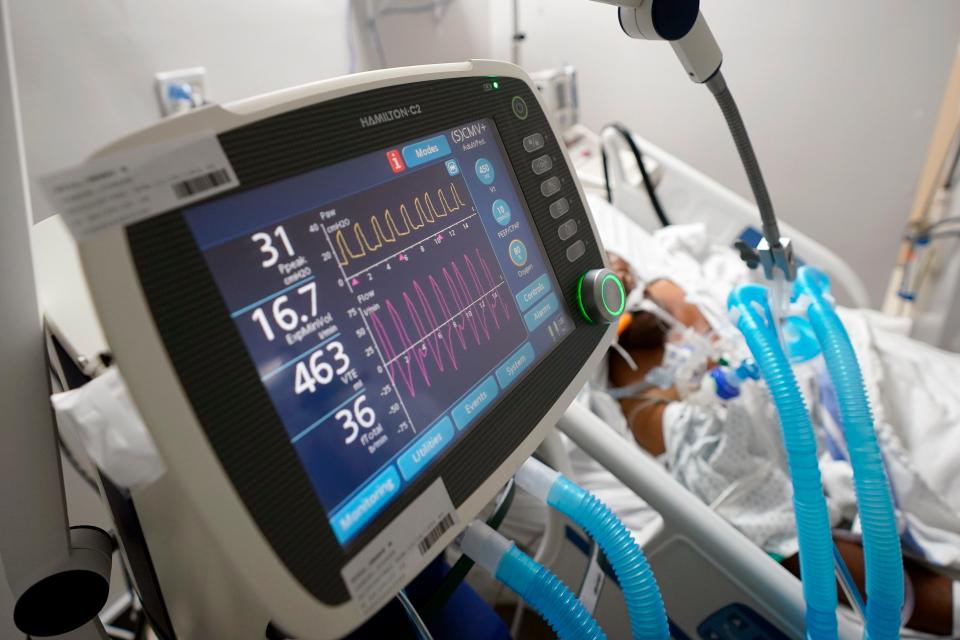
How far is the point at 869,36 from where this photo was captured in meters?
1.88

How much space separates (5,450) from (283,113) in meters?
0.30

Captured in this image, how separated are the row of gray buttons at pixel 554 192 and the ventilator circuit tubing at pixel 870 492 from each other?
40 centimetres

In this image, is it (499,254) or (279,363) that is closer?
(279,363)

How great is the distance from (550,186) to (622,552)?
38 cm

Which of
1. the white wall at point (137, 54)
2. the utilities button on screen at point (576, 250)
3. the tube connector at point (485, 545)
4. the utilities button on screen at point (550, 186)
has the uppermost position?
the white wall at point (137, 54)

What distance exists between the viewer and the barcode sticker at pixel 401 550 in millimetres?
360

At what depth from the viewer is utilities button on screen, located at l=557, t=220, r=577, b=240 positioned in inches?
23.4

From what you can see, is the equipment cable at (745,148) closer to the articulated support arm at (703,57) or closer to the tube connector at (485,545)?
the articulated support arm at (703,57)

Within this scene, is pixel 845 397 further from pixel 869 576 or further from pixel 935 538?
pixel 935 538

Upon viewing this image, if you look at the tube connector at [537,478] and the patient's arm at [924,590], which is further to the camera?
the patient's arm at [924,590]

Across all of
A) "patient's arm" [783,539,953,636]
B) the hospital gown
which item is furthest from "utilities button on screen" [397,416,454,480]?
"patient's arm" [783,539,953,636]

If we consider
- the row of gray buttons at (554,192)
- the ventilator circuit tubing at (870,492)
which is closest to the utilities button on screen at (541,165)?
the row of gray buttons at (554,192)

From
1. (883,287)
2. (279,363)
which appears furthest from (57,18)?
(883,287)

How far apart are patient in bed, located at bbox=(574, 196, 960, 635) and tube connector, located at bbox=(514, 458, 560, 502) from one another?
22.5 inches
